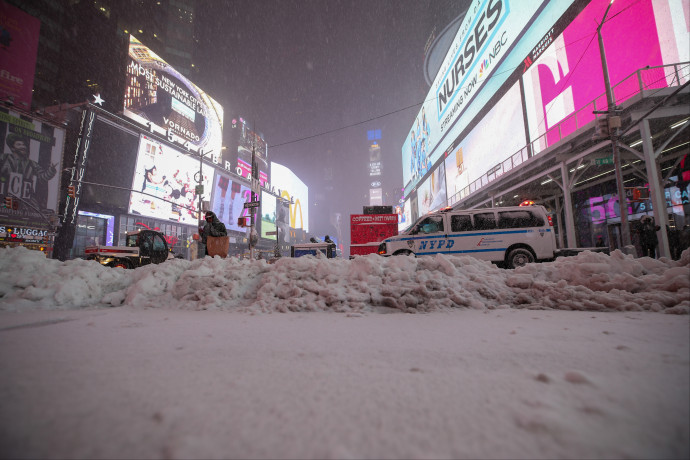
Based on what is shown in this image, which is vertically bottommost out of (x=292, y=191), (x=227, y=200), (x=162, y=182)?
(x=162, y=182)

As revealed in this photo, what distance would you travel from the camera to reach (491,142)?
22797 millimetres

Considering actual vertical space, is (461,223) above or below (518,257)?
above

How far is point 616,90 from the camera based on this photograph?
12.3m

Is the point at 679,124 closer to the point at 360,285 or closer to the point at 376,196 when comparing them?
the point at 360,285

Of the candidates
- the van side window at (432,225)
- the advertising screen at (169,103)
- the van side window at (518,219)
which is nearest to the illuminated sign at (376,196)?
the advertising screen at (169,103)

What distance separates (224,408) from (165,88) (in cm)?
4719

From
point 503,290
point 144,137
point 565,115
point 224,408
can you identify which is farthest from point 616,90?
point 144,137

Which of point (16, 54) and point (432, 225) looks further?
point (16, 54)

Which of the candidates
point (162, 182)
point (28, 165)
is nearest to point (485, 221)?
point (28, 165)

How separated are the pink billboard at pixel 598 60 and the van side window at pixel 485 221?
23.4ft

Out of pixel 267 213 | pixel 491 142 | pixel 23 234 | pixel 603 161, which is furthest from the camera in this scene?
pixel 267 213

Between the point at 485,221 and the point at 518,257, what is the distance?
148cm

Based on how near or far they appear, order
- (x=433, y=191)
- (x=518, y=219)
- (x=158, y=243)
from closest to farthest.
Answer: (x=518, y=219) → (x=158, y=243) → (x=433, y=191)

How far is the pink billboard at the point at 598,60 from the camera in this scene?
34.1 feet
